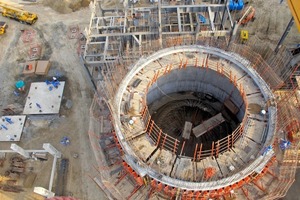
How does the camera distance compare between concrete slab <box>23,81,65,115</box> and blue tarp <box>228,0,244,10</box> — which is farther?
blue tarp <box>228,0,244,10</box>

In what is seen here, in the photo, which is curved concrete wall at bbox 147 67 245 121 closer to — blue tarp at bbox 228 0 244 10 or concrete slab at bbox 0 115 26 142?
concrete slab at bbox 0 115 26 142

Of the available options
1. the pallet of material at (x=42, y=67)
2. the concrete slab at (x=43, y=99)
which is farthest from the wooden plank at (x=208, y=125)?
the pallet of material at (x=42, y=67)

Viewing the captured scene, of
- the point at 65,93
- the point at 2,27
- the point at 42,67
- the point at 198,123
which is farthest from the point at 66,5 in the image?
the point at 198,123

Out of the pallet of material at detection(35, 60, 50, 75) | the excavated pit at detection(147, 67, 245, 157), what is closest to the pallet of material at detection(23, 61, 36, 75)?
the pallet of material at detection(35, 60, 50, 75)

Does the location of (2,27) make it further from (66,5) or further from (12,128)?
(12,128)

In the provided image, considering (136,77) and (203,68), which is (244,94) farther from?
(136,77)

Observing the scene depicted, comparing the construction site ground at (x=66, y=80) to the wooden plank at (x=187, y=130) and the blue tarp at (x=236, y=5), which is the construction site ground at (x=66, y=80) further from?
the wooden plank at (x=187, y=130)

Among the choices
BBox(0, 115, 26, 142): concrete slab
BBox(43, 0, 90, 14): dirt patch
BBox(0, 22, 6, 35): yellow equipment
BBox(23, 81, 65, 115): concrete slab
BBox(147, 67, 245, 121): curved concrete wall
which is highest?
BBox(43, 0, 90, 14): dirt patch

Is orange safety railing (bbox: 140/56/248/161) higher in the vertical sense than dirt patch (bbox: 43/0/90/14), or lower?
lower
